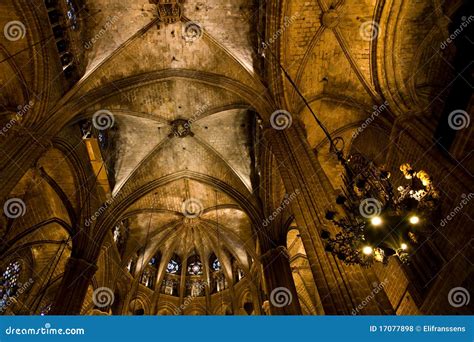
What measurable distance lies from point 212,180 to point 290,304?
7716mm

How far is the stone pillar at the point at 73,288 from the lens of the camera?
38.0 feet

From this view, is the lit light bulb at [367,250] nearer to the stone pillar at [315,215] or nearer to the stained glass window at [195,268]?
the stone pillar at [315,215]

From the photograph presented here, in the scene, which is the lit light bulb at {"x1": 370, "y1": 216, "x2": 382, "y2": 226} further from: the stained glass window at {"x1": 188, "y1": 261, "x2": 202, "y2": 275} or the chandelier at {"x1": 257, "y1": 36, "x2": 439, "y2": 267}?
the stained glass window at {"x1": 188, "y1": 261, "x2": 202, "y2": 275}

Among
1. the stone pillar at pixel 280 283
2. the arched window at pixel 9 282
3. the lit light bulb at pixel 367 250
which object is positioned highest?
the arched window at pixel 9 282

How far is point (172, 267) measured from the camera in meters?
20.7

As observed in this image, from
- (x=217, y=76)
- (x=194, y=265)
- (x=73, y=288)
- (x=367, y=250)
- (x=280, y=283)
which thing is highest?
(x=217, y=76)

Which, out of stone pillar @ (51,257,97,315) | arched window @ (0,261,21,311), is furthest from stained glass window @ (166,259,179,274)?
stone pillar @ (51,257,97,315)

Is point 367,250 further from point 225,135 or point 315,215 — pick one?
point 225,135

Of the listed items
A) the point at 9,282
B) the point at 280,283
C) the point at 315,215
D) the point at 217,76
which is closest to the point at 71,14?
the point at 217,76

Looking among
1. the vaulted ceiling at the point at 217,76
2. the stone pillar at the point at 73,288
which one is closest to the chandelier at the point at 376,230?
the vaulted ceiling at the point at 217,76

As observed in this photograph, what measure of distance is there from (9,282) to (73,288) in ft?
16.9

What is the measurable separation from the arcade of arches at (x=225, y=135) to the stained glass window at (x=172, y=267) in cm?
152

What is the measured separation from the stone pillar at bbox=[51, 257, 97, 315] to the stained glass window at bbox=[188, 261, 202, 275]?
8316 mm

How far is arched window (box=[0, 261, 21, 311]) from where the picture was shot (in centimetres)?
1428
